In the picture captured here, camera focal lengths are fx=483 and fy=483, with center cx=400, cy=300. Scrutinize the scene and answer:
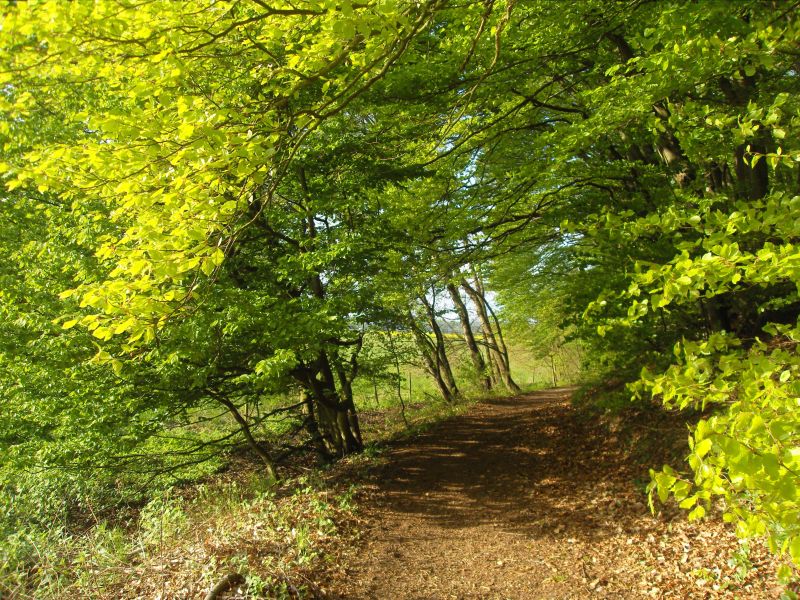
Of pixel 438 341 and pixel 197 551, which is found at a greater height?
pixel 438 341

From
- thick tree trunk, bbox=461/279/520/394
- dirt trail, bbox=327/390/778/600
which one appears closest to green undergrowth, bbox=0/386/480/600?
dirt trail, bbox=327/390/778/600

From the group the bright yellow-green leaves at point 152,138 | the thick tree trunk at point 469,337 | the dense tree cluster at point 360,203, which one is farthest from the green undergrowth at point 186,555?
the thick tree trunk at point 469,337

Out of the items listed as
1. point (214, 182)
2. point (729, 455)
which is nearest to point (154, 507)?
point (214, 182)

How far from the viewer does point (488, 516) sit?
22.3 ft

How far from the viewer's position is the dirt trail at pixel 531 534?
4.84 m

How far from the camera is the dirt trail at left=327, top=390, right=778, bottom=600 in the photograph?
484 centimetres

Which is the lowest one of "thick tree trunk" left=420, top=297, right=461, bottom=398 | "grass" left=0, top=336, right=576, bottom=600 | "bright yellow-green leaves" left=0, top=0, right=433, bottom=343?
"grass" left=0, top=336, right=576, bottom=600

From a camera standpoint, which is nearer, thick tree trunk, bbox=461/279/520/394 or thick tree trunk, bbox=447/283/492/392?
thick tree trunk, bbox=447/283/492/392

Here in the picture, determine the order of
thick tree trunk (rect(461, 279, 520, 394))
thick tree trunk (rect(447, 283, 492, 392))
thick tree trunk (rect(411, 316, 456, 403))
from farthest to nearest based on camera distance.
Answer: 1. thick tree trunk (rect(461, 279, 520, 394))
2. thick tree trunk (rect(447, 283, 492, 392))
3. thick tree trunk (rect(411, 316, 456, 403))

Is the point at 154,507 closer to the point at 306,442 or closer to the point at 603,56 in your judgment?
the point at 306,442

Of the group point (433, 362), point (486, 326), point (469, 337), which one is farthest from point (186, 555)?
point (486, 326)

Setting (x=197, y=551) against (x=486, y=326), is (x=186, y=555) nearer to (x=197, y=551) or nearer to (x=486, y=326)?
(x=197, y=551)

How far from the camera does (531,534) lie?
20.4 feet

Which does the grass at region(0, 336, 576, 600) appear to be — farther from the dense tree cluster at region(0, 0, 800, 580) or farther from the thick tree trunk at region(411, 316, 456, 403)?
the thick tree trunk at region(411, 316, 456, 403)
